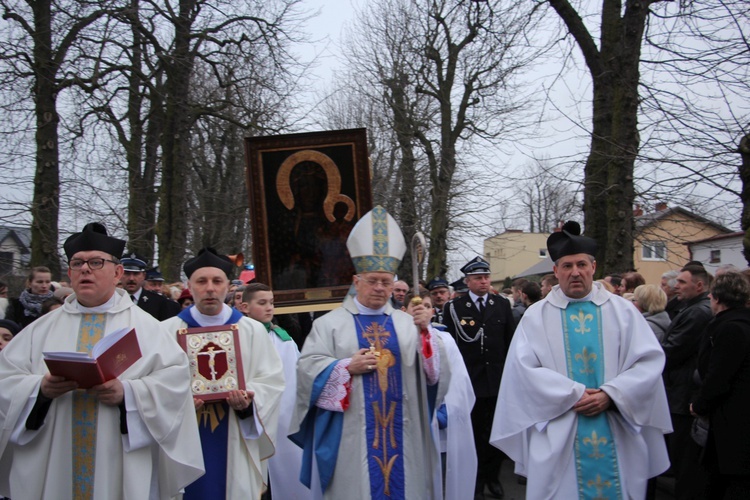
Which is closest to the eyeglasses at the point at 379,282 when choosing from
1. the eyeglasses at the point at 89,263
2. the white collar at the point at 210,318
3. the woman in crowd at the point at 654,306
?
the white collar at the point at 210,318

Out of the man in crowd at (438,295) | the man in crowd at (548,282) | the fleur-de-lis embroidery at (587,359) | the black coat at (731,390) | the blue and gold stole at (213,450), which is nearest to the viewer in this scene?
the fleur-de-lis embroidery at (587,359)

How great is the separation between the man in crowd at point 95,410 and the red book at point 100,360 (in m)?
0.07

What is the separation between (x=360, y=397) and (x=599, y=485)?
5.32 feet

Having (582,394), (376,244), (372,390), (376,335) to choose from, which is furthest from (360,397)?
(582,394)

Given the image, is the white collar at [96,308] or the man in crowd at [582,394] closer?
the white collar at [96,308]

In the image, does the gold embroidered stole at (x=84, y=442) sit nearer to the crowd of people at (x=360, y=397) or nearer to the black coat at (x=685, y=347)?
the crowd of people at (x=360, y=397)

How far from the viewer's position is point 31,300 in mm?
8562

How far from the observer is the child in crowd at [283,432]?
22.0 ft

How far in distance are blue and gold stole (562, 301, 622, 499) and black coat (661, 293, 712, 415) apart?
2468mm

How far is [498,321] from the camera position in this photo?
846 cm

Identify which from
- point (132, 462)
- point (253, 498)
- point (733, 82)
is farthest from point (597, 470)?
point (733, 82)

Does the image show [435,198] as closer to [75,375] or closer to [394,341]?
[394,341]

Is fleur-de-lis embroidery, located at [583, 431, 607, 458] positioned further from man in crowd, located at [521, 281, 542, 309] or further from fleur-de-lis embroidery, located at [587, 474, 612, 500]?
man in crowd, located at [521, 281, 542, 309]

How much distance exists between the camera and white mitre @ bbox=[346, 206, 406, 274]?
5.25 metres
